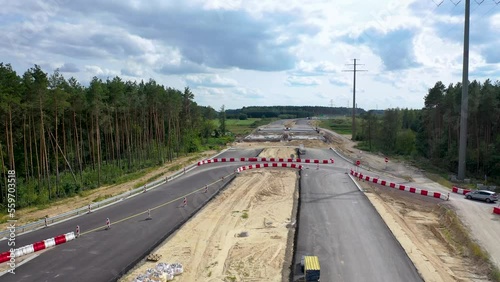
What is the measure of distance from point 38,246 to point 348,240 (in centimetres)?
1940

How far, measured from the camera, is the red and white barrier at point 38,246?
851 inches

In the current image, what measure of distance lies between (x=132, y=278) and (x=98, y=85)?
3393 cm

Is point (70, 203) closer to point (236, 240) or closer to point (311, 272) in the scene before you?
point (236, 240)

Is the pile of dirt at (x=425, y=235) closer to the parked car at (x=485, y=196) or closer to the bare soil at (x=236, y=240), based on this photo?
the parked car at (x=485, y=196)

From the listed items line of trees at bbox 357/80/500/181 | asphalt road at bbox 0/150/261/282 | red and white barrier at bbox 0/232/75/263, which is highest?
line of trees at bbox 357/80/500/181

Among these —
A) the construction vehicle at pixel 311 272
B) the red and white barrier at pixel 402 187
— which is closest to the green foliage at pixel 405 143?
the red and white barrier at pixel 402 187

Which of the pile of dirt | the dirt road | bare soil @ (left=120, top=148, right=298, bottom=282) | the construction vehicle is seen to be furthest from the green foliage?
the construction vehicle

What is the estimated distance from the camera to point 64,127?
49.7 metres

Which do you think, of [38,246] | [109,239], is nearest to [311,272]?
[109,239]

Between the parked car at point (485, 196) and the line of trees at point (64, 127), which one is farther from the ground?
the line of trees at point (64, 127)

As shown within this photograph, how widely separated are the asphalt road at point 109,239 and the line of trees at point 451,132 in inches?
1676

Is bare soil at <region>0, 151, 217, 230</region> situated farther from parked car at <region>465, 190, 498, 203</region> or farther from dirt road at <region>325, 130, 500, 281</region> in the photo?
parked car at <region>465, 190, 498, 203</region>

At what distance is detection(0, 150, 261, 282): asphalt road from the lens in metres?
20.4

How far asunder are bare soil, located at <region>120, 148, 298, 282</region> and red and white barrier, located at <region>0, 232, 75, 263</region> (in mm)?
6361
